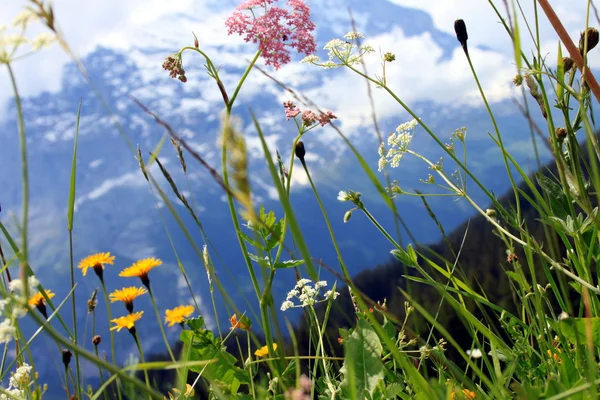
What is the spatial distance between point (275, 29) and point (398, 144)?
1.65 ft

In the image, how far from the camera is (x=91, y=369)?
274ft

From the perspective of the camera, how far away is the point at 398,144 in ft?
5.38

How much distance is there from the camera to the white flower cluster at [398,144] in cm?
158

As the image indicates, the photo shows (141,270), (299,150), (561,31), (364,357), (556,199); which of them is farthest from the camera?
(141,270)

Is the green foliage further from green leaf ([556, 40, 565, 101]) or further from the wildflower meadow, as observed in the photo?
green leaf ([556, 40, 565, 101])

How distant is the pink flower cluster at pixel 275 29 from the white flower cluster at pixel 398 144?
37 cm

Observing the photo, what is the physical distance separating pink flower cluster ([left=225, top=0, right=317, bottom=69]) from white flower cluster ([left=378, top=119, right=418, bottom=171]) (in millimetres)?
366

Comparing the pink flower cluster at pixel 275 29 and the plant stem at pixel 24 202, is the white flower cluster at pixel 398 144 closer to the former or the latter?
the pink flower cluster at pixel 275 29

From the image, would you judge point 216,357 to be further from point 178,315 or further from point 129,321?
point 129,321

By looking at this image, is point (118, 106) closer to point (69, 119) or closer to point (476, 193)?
point (69, 119)

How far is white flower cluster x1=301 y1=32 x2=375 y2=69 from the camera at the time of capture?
1.45 metres

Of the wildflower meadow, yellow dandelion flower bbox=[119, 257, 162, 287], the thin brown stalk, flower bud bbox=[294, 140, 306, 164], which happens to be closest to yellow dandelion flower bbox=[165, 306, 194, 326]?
the wildflower meadow

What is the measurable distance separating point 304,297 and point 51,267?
11757 centimetres

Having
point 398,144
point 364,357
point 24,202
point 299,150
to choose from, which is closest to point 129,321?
point 299,150
